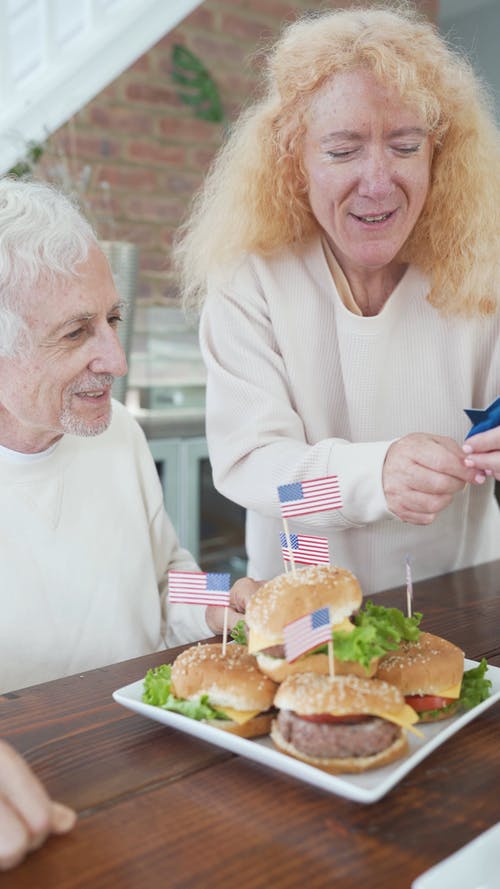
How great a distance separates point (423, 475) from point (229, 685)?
0.56 m

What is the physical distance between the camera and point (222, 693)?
1015 mm

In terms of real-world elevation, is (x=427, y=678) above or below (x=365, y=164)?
Answer: below

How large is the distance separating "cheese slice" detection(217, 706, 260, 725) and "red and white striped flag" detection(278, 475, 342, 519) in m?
0.25

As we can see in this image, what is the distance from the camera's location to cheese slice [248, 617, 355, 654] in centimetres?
101

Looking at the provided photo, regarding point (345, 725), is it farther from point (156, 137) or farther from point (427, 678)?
point (156, 137)

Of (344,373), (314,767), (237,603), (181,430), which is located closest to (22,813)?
(314,767)

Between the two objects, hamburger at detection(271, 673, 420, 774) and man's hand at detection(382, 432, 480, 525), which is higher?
man's hand at detection(382, 432, 480, 525)

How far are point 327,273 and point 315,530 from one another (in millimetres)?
519

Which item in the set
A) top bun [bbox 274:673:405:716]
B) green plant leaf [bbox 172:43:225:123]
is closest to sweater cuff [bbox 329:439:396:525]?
top bun [bbox 274:673:405:716]

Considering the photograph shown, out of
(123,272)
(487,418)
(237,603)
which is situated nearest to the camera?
(237,603)

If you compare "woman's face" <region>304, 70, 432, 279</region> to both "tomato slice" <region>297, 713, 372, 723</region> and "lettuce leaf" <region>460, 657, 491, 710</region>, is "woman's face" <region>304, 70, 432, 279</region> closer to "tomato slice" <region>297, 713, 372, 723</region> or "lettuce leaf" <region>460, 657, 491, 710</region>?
"lettuce leaf" <region>460, 657, 491, 710</region>

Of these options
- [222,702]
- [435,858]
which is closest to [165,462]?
[222,702]

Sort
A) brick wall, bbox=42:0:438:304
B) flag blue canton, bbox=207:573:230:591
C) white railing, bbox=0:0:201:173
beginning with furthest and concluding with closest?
brick wall, bbox=42:0:438:304, white railing, bbox=0:0:201:173, flag blue canton, bbox=207:573:230:591

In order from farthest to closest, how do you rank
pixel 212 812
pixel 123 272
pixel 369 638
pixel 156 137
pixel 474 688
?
pixel 156 137 → pixel 123 272 → pixel 474 688 → pixel 369 638 → pixel 212 812
